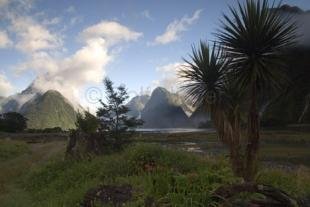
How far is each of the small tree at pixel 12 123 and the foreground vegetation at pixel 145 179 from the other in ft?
348

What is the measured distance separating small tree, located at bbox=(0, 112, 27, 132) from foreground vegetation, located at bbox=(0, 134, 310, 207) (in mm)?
105971

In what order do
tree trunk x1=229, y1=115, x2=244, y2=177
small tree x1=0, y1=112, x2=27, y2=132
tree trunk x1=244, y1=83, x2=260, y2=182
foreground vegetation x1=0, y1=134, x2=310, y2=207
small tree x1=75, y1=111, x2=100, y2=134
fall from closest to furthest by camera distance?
1. foreground vegetation x1=0, y1=134, x2=310, y2=207
2. tree trunk x1=244, y1=83, x2=260, y2=182
3. tree trunk x1=229, y1=115, x2=244, y2=177
4. small tree x1=75, y1=111, x2=100, y2=134
5. small tree x1=0, y1=112, x2=27, y2=132

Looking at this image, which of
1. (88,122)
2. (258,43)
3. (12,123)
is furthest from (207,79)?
(12,123)

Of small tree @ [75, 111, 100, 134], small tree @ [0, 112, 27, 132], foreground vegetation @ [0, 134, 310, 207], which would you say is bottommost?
foreground vegetation @ [0, 134, 310, 207]

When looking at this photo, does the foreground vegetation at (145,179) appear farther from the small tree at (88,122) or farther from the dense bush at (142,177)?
the small tree at (88,122)

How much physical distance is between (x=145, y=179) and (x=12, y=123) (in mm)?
127580

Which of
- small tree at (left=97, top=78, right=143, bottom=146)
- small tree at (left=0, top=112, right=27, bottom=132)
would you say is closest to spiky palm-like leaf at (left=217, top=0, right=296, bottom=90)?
small tree at (left=97, top=78, right=143, bottom=146)

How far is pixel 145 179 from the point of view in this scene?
404 inches

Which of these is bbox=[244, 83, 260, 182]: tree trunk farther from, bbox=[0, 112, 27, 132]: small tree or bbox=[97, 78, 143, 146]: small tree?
bbox=[0, 112, 27, 132]: small tree

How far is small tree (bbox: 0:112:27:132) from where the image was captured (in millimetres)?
124762

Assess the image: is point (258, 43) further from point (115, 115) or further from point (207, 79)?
point (115, 115)

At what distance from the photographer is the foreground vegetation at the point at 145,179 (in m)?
8.10

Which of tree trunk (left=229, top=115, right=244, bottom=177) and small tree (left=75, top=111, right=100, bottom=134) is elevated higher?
small tree (left=75, top=111, right=100, bottom=134)

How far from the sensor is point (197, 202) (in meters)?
7.29
